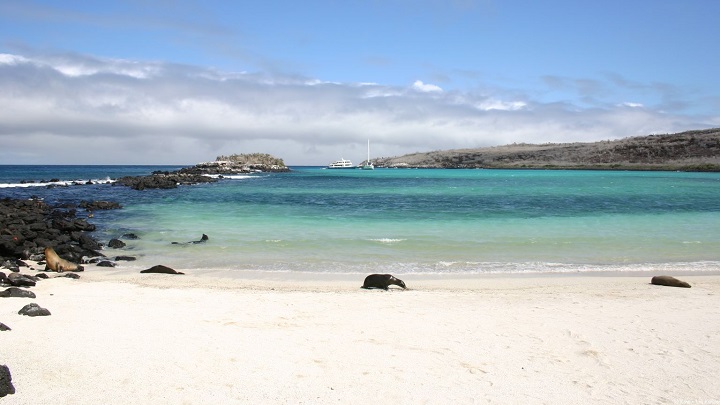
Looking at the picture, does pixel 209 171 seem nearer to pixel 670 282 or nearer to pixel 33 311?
pixel 33 311

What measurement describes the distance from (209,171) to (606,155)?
89.2 meters

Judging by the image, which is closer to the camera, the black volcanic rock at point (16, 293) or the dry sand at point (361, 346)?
the dry sand at point (361, 346)

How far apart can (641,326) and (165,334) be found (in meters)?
6.26

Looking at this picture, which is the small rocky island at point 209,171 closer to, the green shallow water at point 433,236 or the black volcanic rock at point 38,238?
the green shallow water at point 433,236

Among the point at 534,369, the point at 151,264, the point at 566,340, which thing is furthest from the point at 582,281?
the point at 151,264

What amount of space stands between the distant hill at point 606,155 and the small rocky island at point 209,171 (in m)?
61.9

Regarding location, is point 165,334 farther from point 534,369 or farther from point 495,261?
point 495,261

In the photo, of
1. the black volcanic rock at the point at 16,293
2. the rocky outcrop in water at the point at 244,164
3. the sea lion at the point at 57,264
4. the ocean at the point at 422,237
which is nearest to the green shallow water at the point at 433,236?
the ocean at the point at 422,237

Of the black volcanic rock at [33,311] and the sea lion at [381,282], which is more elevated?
the black volcanic rock at [33,311]

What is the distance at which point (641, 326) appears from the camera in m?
6.92

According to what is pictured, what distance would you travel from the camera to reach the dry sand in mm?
4715

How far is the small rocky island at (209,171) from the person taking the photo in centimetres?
4803

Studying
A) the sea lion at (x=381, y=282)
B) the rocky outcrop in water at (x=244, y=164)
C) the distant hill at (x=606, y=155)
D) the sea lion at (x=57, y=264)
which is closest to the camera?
the sea lion at (x=381, y=282)

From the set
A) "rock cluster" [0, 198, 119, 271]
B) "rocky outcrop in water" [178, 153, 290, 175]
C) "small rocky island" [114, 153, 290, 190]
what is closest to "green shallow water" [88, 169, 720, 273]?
"rock cluster" [0, 198, 119, 271]
